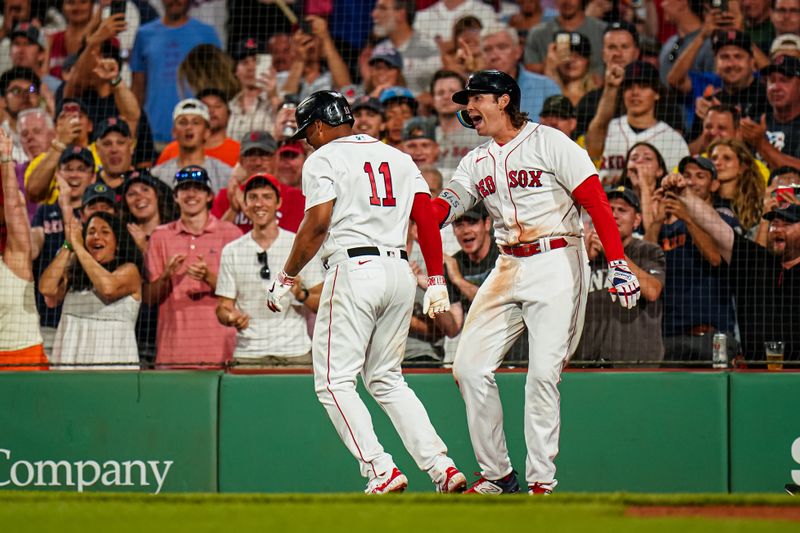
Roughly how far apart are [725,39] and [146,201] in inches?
176

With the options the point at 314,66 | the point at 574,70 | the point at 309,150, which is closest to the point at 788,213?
the point at 574,70

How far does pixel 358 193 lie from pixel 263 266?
2.09 metres

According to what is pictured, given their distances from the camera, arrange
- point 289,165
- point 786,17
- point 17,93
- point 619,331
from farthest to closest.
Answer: point 17,93
point 786,17
point 289,165
point 619,331

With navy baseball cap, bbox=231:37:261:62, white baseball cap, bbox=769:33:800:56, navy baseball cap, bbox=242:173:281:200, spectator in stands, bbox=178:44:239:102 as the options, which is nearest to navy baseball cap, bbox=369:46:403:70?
navy baseball cap, bbox=231:37:261:62

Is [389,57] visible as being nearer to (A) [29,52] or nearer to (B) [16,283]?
(A) [29,52]

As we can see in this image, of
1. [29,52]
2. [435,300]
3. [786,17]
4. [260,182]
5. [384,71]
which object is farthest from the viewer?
[29,52]

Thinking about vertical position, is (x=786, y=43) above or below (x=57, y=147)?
above

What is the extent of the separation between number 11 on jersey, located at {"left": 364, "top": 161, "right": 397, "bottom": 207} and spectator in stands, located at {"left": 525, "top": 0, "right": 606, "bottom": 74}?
393 centimetres

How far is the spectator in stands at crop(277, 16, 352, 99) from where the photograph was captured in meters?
8.38

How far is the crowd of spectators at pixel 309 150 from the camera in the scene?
250 inches

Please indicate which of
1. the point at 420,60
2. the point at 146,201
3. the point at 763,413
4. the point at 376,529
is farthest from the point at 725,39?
the point at 376,529

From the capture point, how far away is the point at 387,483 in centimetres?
434

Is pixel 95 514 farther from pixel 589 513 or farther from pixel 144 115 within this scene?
pixel 144 115

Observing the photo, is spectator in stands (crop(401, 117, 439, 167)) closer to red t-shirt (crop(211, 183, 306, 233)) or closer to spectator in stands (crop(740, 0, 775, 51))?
red t-shirt (crop(211, 183, 306, 233))
